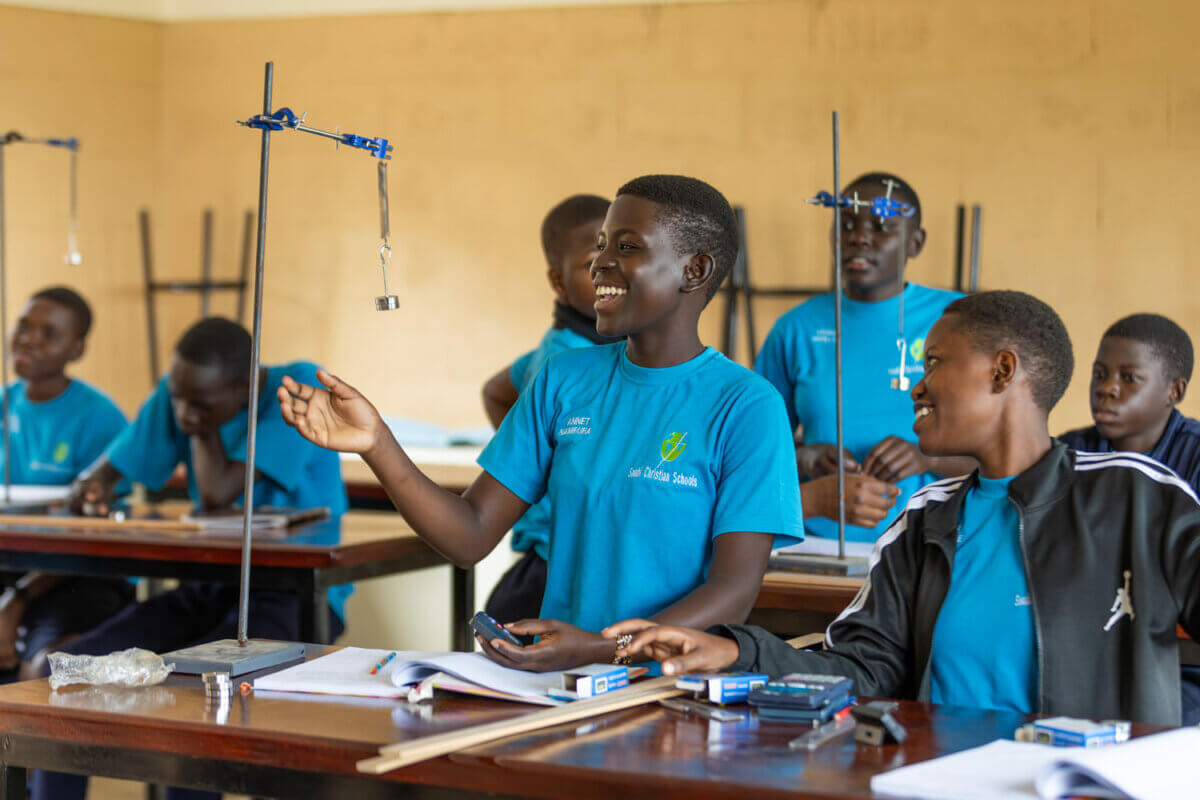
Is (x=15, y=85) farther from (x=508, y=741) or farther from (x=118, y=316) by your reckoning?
(x=508, y=741)

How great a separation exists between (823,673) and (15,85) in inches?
205

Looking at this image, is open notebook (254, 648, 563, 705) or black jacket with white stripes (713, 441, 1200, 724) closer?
open notebook (254, 648, 563, 705)

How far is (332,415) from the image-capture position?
1738 millimetres

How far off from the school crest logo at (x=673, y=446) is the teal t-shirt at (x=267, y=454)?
1.55 metres

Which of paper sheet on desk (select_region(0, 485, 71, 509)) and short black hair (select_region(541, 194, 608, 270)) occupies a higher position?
short black hair (select_region(541, 194, 608, 270))

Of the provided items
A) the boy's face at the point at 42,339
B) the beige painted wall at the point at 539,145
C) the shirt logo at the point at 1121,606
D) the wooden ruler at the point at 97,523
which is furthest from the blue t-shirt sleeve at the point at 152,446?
the shirt logo at the point at 1121,606

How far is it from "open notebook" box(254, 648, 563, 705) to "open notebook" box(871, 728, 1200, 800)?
1.40 feet

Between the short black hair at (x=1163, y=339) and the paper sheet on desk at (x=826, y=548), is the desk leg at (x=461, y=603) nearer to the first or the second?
the paper sheet on desk at (x=826, y=548)

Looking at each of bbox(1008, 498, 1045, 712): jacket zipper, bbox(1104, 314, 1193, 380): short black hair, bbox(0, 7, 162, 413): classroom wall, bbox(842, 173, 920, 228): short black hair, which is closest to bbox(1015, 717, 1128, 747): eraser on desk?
bbox(1008, 498, 1045, 712): jacket zipper

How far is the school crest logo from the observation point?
5.89ft

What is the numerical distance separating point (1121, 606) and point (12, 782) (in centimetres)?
136

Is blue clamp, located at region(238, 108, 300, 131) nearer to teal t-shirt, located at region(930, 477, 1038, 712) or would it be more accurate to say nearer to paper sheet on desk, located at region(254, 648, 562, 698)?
paper sheet on desk, located at region(254, 648, 562, 698)

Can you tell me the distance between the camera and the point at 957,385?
70.5 inches

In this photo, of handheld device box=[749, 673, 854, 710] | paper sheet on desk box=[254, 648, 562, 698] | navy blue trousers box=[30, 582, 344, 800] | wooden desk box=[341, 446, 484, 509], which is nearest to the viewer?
handheld device box=[749, 673, 854, 710]
